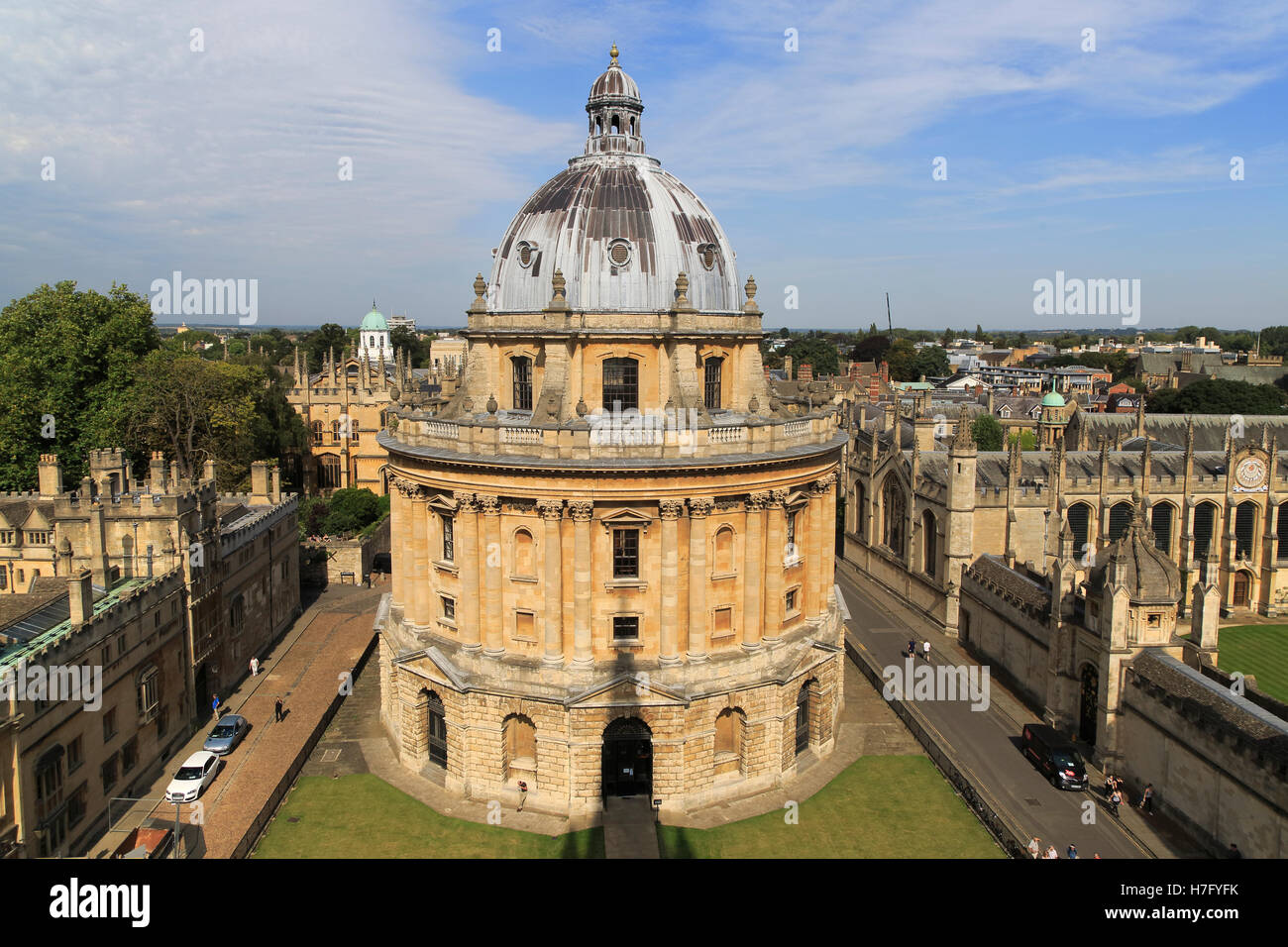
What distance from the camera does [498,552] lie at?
1407 inches

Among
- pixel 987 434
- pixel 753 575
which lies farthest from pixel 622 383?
pixel 987 434

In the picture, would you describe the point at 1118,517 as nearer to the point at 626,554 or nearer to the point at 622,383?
the point at 622,383

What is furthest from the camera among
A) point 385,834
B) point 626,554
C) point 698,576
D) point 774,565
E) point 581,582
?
point 774,565

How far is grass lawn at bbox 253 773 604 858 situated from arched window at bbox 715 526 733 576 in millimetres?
10764

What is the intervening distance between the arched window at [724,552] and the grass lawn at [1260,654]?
2982 cm

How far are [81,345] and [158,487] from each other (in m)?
31.9

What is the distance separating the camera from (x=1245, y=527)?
62875 millimetres

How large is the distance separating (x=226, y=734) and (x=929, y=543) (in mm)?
43086

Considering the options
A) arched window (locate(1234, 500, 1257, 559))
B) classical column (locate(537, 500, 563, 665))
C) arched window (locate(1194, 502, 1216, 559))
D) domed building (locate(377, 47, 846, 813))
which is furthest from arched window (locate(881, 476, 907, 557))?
classical column (locate(537, 500, 563, 665))

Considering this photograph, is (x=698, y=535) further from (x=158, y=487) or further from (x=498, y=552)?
(x=158, y=487)

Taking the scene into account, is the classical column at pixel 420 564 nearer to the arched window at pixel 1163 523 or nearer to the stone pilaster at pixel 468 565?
the stone pilaster at pixel 468 565

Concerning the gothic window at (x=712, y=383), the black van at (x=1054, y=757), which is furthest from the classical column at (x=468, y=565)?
the black van at (x=1054, y=757)

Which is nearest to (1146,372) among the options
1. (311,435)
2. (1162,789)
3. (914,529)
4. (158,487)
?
(914,529)

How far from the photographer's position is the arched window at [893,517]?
65.1m
